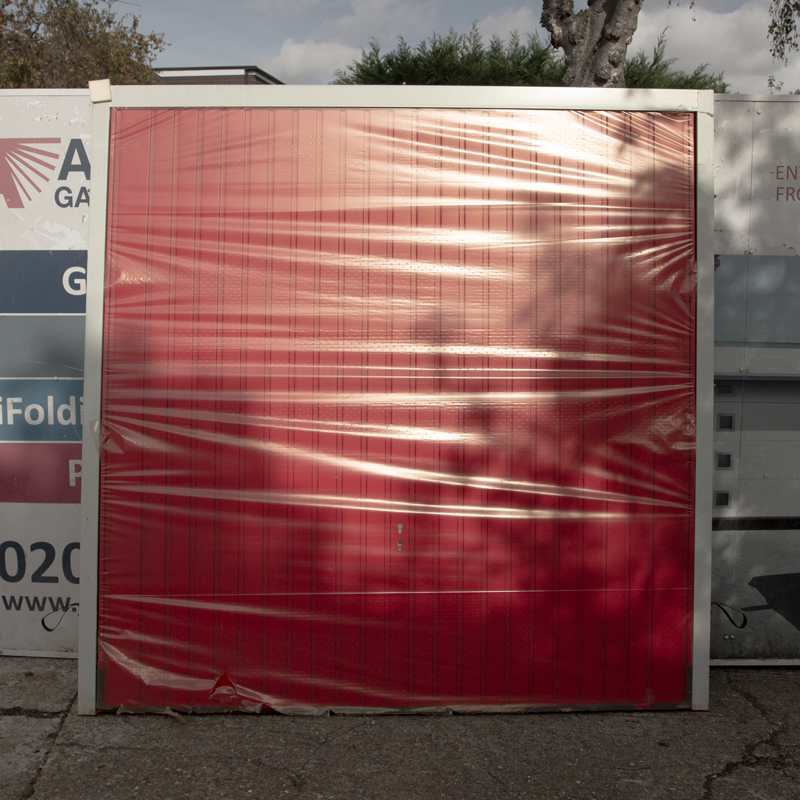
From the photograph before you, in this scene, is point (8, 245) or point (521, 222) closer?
point (521, 222)

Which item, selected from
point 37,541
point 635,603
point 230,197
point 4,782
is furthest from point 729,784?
point 37,541

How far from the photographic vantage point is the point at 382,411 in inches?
121

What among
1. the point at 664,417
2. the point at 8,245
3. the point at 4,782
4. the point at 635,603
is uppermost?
the point at 8,245

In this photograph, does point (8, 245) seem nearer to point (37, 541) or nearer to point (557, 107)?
point (37, 541)

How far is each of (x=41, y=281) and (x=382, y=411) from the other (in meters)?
2.20

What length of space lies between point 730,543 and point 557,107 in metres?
2.61

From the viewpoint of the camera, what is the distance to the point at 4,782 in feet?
8.52

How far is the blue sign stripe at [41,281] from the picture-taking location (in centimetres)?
369

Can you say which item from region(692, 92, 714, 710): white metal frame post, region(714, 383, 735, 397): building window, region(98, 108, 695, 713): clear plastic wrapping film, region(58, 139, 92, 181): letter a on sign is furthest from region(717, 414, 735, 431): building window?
region(58, 139, 92, 181): letter a on sign

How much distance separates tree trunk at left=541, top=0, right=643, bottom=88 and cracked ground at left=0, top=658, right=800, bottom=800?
4.26 meters

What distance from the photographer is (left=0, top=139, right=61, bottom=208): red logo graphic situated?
3.67m

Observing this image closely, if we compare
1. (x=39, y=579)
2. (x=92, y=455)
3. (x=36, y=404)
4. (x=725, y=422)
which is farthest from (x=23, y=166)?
(x=725, y=422)

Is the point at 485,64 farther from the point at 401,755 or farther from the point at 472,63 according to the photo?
the point at 401,755

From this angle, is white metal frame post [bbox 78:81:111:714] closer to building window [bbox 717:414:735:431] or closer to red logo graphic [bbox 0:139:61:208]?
red logo graphic [bbox 0:139:61:208]
